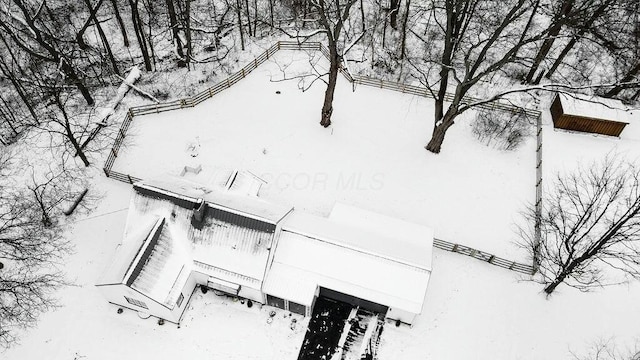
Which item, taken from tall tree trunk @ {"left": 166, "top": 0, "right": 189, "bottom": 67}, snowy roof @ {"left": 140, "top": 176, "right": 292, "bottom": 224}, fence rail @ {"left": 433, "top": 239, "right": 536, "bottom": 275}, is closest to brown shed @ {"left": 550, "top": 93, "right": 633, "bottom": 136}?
fence rail @ {"left": 433, "top": 239, "right": 536, "bottom": 275}

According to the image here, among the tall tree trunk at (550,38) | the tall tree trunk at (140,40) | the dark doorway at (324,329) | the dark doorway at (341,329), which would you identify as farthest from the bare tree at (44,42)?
the tall tree trunk at (550,38)

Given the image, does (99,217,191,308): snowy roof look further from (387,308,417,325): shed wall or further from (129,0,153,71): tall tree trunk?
(129,0,153,71): tall tree trunk

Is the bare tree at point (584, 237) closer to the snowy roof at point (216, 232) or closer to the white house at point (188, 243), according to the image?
the snowy roof at point (216, 232)

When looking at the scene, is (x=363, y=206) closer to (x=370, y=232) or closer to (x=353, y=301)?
(x=370, y=232)

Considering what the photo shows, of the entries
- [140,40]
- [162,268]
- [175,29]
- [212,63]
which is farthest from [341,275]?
[140,40]

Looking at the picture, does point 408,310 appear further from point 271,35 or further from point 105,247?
point 271,35
